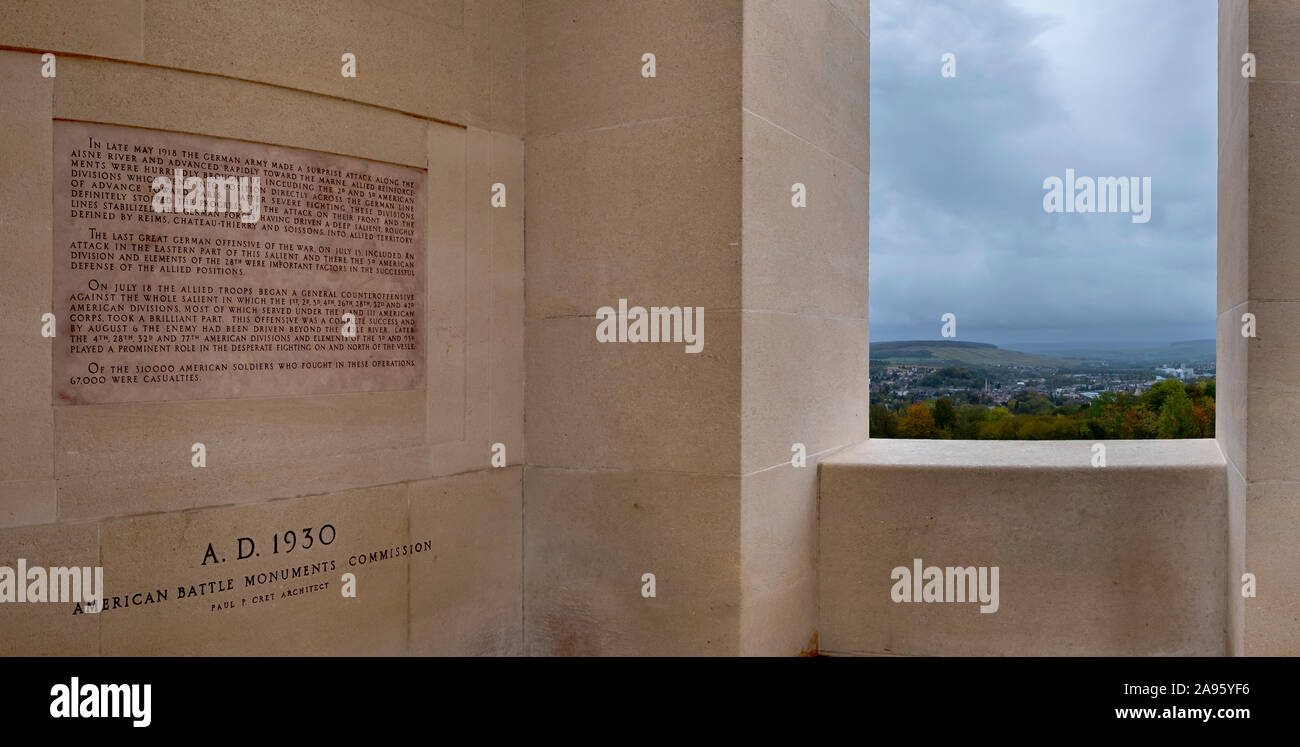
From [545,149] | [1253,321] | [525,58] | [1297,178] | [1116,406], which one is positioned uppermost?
[525,58]

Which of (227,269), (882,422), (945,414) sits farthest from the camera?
(882,422)

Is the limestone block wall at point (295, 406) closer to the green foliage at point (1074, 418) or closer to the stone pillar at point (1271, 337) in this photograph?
the green foliage at point (1074, 418)

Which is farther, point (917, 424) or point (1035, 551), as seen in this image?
point (917, 424)

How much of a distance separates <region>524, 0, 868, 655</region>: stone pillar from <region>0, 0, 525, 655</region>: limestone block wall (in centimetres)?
25

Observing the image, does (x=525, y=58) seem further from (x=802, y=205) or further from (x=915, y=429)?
(x=915, y=429)

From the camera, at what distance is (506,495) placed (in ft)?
15.5

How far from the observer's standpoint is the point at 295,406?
3869 mm

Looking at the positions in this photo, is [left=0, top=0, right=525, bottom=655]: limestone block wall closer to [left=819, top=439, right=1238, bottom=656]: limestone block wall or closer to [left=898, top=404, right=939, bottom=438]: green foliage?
[left=819, top=439, right=1238, bottom=656]: limestone block wall

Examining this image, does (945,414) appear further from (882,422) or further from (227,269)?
(227,269)

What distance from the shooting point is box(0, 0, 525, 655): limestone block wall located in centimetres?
320

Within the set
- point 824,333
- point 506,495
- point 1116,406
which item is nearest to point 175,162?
point 506,495

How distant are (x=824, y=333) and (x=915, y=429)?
1.44m

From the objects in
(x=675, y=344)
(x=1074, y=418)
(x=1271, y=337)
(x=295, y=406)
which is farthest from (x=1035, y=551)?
(x=295, y=406)

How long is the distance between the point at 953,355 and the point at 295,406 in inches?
185
